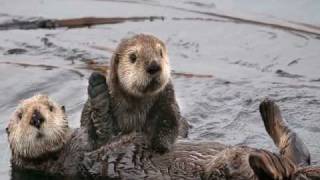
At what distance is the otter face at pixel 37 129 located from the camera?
21.1ft

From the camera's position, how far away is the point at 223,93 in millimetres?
8484

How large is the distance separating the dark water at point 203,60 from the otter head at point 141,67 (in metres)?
1.37

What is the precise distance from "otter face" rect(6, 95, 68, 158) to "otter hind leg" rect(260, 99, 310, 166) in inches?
67.0

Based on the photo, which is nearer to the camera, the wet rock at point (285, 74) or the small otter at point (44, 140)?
the small otter at point (44, 140)

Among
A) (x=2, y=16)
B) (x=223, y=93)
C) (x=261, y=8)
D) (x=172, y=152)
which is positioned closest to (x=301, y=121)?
(x=223, y=93)

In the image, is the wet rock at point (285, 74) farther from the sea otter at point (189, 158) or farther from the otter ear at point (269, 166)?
the otter ear at point (269, 166)

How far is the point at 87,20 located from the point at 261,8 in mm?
2525

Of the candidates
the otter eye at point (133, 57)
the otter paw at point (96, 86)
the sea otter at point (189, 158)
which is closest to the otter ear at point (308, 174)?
the sea otter at point (189, 158)

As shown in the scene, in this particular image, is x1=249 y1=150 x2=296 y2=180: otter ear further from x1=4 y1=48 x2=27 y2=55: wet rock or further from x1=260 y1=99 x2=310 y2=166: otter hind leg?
x1=4 y1=48 x2=27 y2=55: wet rock

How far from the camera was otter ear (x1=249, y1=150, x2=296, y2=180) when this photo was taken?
17.2 feet

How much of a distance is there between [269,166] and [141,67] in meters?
1.36

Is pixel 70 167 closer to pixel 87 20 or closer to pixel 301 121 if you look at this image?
pixel 301 121

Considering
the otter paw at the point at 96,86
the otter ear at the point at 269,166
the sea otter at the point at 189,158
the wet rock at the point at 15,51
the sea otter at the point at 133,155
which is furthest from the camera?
the wet rock at the point at 15,51

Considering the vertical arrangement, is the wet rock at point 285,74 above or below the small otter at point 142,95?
below
